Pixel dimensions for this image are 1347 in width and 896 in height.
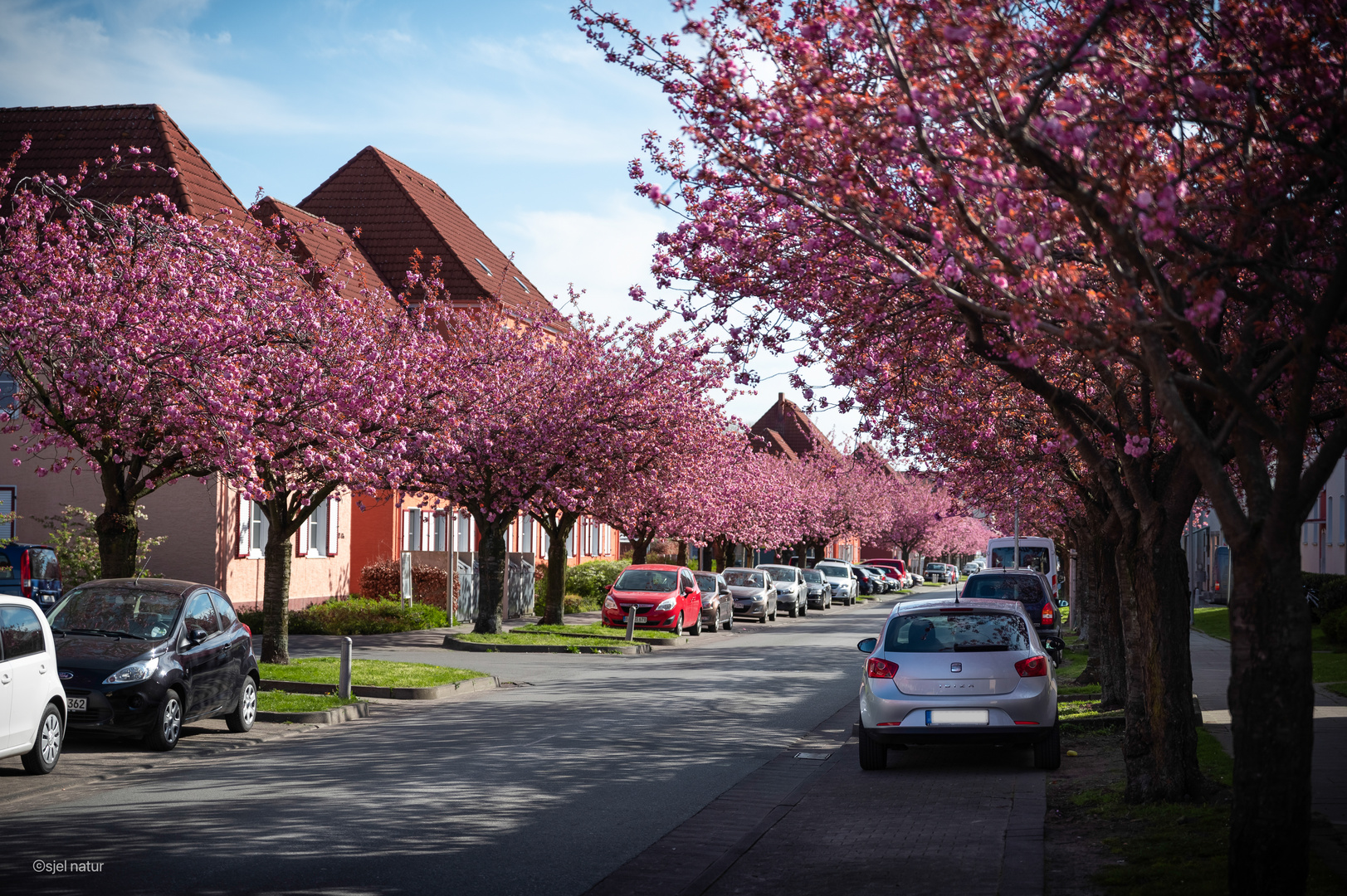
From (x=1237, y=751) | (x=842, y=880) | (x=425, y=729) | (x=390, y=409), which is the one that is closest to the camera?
(x=1237, y=751)

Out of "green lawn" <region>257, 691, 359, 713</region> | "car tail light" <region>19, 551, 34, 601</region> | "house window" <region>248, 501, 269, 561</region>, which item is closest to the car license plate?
"green lawn" <region>257, 691, 359, 713</region>

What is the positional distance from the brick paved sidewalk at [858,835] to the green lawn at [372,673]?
7245 millimetres

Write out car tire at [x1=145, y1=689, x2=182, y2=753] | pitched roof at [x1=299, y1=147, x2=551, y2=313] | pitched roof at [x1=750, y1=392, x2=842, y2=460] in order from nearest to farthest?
1. car tire at [x1=145, y1=689, x2=182, y2=753]
2. pitched roof at [x1=299, y1=147, x2=551, y2=313]
3. pitched roof at [x1=750, y1=392, x2=842, y2=460]

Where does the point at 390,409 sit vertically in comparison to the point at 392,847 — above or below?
above

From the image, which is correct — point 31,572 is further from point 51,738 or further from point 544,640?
point 51,738

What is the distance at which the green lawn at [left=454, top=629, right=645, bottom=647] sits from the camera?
1036 inches

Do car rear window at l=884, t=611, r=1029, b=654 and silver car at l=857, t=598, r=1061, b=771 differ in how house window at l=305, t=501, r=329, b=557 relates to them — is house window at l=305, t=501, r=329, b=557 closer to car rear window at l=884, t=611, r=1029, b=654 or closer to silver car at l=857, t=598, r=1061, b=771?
car rear window at l=884, t=611, r=1029, b=654

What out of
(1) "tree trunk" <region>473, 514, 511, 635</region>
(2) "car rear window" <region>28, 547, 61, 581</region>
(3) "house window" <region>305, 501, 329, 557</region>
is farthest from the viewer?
(3) "house window" <region>305, 501, 329, 557</region>

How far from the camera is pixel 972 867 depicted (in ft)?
24.9

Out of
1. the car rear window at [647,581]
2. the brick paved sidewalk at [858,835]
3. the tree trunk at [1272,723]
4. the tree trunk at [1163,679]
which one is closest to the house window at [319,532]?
the car rear window at [647,581]

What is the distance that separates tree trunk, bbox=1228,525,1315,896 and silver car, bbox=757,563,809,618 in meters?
39.6

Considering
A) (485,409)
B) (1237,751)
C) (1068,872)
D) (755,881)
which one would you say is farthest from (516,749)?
(485,409)

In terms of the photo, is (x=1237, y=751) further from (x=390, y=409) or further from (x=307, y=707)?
(x=390, y=409)

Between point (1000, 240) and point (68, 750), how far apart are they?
9286mm
